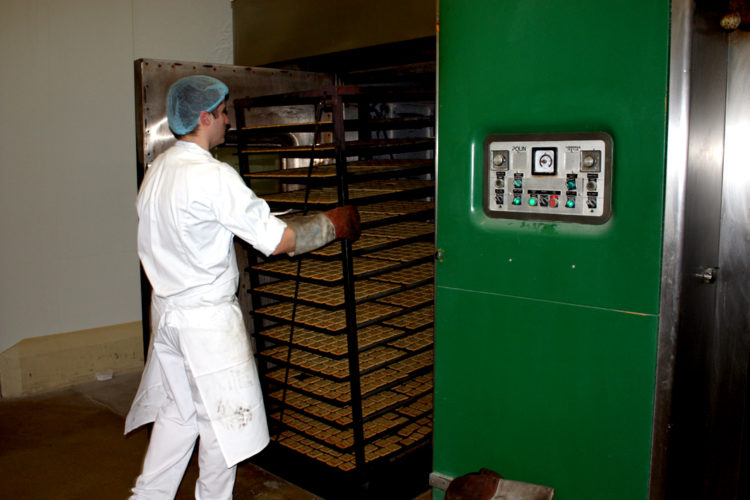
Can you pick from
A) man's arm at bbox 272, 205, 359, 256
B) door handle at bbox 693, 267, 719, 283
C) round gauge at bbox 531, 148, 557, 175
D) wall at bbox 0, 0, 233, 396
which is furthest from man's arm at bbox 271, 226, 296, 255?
wall at bbox 0, 0, 233, 396

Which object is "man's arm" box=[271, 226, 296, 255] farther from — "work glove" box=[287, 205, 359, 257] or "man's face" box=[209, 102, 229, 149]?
"man's face" box=[209, 102, 229, 149]

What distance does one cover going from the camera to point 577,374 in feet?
6.16

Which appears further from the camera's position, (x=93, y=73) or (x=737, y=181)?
(x=93, y=73)

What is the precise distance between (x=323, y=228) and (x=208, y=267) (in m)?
0.41

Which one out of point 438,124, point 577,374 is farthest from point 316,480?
point 438,124

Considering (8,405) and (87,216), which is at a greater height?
(87,216)

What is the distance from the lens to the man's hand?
7.56 ft

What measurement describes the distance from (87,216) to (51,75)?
85 cm

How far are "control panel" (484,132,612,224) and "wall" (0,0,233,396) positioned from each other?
291 cm

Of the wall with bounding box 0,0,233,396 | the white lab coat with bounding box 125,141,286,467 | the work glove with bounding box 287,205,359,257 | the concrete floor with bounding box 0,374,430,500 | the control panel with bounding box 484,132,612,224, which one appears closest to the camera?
the control panel with bounding box 484,132,612,224

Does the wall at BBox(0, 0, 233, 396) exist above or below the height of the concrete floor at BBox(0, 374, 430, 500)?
above

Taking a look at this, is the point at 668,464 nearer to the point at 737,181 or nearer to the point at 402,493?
the point at 737,181

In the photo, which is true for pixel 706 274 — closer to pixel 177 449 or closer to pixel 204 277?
pixel 204 277

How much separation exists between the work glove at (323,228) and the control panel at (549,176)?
54cm
